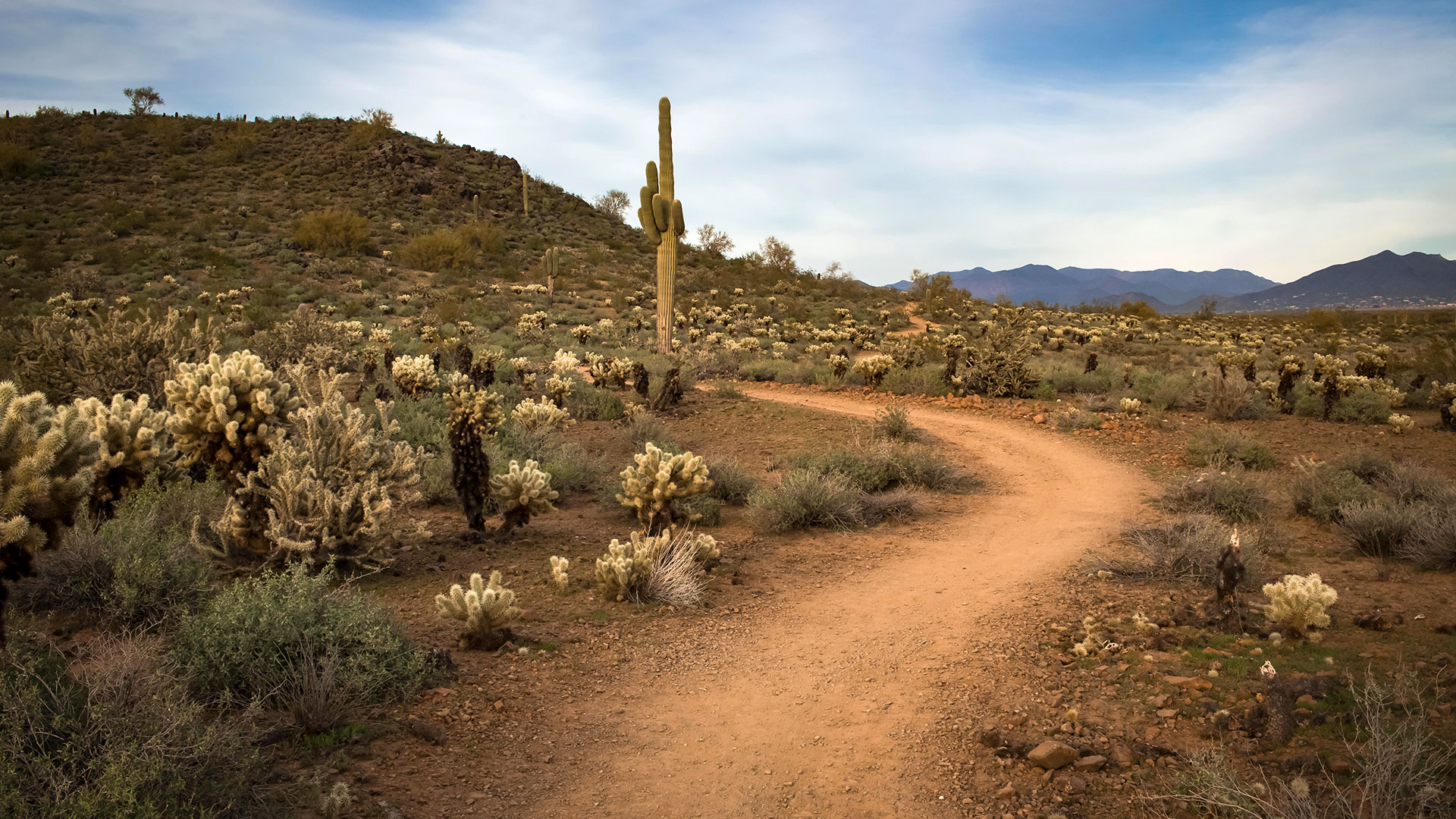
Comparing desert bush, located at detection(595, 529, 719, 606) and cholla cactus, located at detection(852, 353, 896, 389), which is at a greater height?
cholla cactus, located at detection(852, 353, 896, 389)

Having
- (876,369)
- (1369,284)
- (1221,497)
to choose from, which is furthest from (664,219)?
(1369,284)

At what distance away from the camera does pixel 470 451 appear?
6.99 metres

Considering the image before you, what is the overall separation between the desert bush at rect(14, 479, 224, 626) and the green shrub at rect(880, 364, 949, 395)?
13.1 metres

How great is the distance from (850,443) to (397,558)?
21.1 ft

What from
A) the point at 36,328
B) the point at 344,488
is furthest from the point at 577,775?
the point at 36,328

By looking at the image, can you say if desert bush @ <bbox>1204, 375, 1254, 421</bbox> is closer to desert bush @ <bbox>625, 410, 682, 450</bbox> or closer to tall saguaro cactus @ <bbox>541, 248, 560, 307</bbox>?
desert bush @ <bbox>625, 410, 682, 450</bbox>

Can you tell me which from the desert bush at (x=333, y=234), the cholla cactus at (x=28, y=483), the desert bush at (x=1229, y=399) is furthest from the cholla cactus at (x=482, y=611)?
the desert bush at (x=333, y=234)

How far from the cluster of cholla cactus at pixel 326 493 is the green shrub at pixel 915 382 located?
11541mm

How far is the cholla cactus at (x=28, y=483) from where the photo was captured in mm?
3449

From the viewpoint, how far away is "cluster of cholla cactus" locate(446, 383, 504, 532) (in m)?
6.86

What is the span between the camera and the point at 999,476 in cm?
1016

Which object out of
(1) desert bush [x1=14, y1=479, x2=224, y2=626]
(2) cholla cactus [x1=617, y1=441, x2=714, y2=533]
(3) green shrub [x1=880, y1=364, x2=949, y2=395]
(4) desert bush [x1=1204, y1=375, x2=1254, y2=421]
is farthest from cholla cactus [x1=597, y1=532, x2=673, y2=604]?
(3) green shrub [x1=880, y1=364, x2=949, y2=395]

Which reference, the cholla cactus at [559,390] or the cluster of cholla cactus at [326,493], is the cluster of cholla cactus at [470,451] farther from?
the cholla cactus at [559,390]

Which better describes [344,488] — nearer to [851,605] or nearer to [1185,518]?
[851,605]
